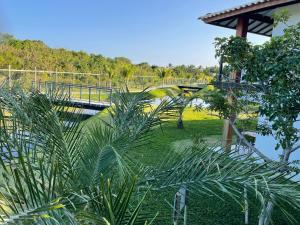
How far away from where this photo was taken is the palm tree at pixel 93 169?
4.58 feet

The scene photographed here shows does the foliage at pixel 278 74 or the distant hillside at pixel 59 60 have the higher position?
the distant hillside at pixel 59 60

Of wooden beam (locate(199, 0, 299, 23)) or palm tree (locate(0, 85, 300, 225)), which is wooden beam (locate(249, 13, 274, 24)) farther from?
palm tree (locate(0, 85, 300, 225))

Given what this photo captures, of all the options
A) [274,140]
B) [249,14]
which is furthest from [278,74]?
[249,14]

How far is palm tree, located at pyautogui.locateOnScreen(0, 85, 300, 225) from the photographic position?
1.40 m

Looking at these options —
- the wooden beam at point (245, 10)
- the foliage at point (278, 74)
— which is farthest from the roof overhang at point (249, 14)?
the foliage at point (278, 74)

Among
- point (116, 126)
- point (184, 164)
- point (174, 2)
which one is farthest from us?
point (174, 2)

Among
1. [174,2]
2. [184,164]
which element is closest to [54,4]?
[174,2]

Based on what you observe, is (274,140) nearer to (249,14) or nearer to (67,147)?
(249,14)

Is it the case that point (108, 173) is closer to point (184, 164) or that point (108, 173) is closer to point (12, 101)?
point (184, 164)

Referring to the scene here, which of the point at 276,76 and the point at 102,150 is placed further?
the point at 276,76

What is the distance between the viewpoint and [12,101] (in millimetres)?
2812

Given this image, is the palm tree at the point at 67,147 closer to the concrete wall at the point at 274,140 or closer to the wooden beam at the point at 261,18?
the concrete wall at the point at 274,140

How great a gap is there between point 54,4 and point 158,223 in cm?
1633

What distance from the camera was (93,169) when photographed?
242 centimetres
